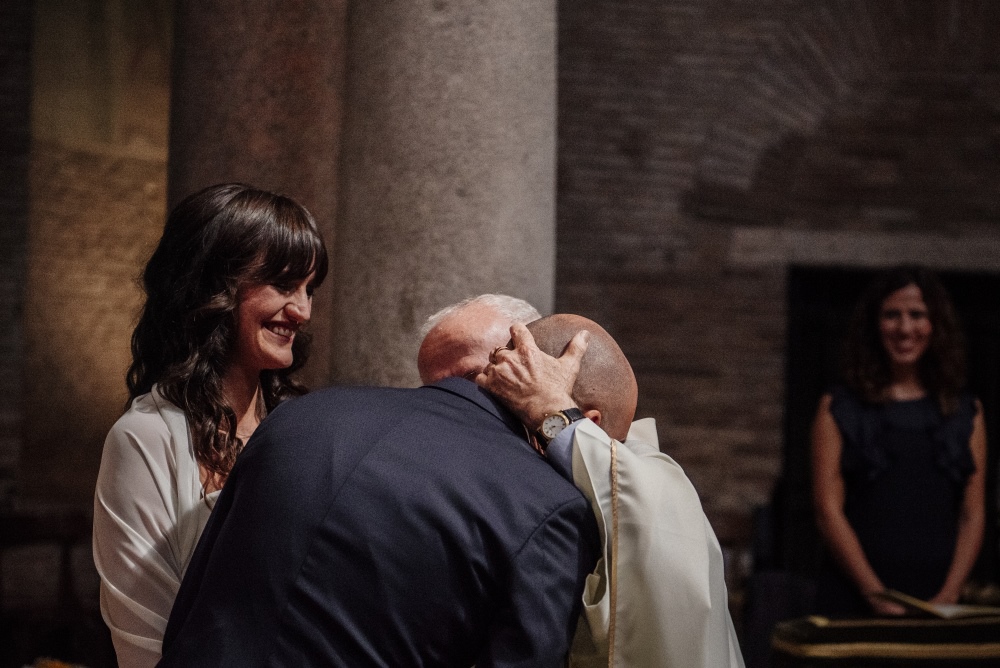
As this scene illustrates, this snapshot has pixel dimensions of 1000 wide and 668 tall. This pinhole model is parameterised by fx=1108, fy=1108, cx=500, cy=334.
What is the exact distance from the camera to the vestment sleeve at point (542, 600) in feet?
4.99

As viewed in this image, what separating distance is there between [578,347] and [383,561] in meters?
0.51

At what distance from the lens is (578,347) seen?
71.4 inches

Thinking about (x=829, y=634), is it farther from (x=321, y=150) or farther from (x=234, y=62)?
(x=234, y=62)

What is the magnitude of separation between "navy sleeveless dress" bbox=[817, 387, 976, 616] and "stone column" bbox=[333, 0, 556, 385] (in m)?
1.35

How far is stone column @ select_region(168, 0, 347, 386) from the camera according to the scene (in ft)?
10.3

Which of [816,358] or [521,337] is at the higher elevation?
[521,337]

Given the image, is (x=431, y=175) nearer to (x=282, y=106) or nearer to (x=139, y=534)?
(x=282, y=106)

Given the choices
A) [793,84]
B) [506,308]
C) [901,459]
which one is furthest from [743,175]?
[506,308]

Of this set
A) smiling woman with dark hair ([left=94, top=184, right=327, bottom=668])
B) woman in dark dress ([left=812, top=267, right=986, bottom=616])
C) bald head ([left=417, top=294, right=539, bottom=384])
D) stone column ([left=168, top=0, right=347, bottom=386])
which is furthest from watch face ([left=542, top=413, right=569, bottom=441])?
woman in dark dress ([left=812, top=267, right=986, bottom=616])

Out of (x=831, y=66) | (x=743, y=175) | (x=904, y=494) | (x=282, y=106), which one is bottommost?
(x=904, y=494)

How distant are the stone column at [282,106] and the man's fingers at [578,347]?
1.42 metres

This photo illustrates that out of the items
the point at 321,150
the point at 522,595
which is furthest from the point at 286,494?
the point at 321,150

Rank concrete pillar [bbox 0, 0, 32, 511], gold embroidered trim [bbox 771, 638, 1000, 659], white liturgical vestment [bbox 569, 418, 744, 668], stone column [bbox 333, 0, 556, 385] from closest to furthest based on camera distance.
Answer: white liturgical vestment [bbox 569, 418, 744, 668] → stone column [bbox 333, 0, 556, 385] → gold embroidered trim [bbox 771, 638, 1000, 659] → concrete pillar [bbox 0, 0, 32, 511]

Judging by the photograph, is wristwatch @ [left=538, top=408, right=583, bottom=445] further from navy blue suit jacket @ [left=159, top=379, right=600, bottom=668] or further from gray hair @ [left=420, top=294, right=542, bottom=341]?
gray hair @ [left=420, top=294, right=542, bottom=341]
